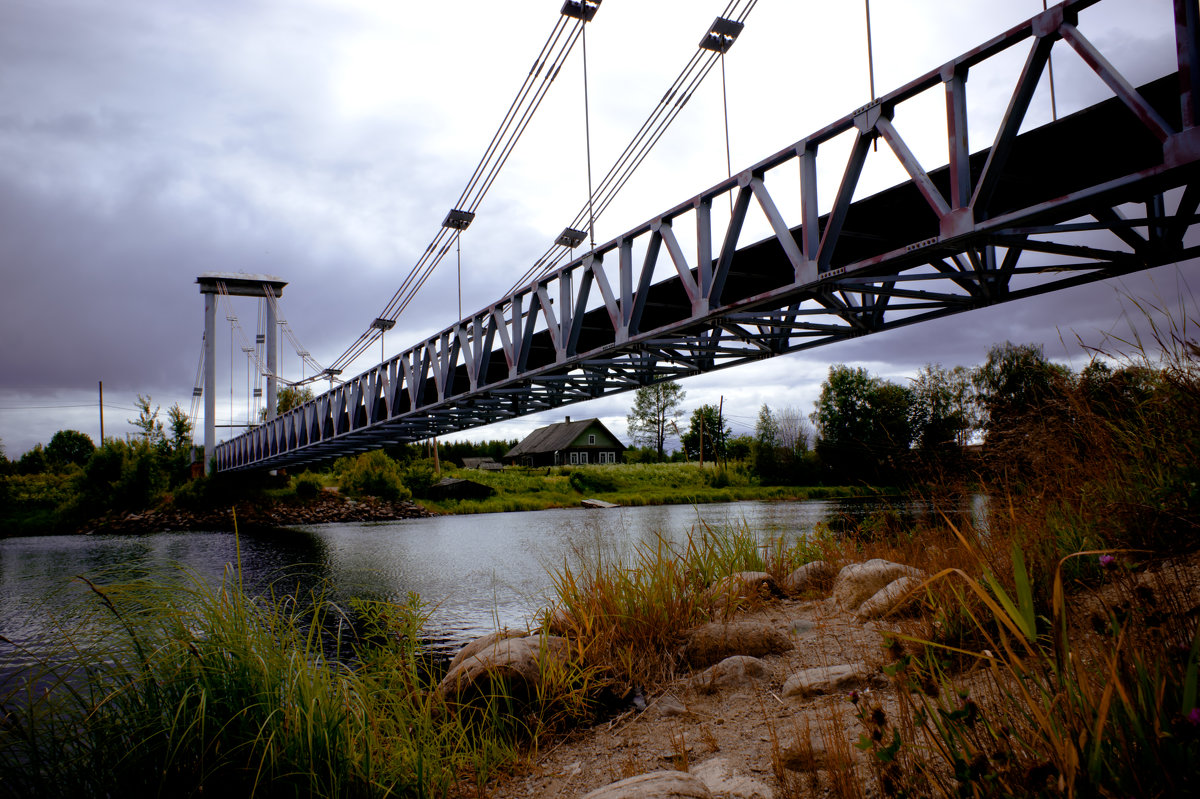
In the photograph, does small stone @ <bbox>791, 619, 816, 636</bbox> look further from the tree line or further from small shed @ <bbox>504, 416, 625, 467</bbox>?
small shed @ <bbox>504, 416, 625, 467</bbox>

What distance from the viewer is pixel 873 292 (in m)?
7.86

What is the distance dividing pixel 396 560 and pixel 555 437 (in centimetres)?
5772

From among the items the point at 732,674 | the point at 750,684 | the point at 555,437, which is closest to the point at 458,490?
the point at 555,437

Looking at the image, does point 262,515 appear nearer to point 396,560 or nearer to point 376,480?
point 376,480

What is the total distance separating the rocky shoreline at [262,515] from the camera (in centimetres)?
3556

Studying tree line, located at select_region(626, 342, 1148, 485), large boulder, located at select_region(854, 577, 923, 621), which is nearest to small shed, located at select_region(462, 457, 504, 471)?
tree line, located at select_region(626, 342, 1148, 485)

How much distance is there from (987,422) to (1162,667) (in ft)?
18.9

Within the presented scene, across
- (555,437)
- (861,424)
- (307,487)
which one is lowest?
(307,487)

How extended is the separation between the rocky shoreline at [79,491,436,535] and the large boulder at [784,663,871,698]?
34.1 meters

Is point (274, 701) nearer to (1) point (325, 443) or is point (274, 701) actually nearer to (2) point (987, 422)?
(2) point (987, 422)

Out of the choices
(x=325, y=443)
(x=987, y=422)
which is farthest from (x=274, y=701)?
(x=325, y=443)

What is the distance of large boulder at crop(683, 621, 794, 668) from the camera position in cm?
528

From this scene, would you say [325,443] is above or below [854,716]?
above

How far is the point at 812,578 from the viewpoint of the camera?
762 cm
